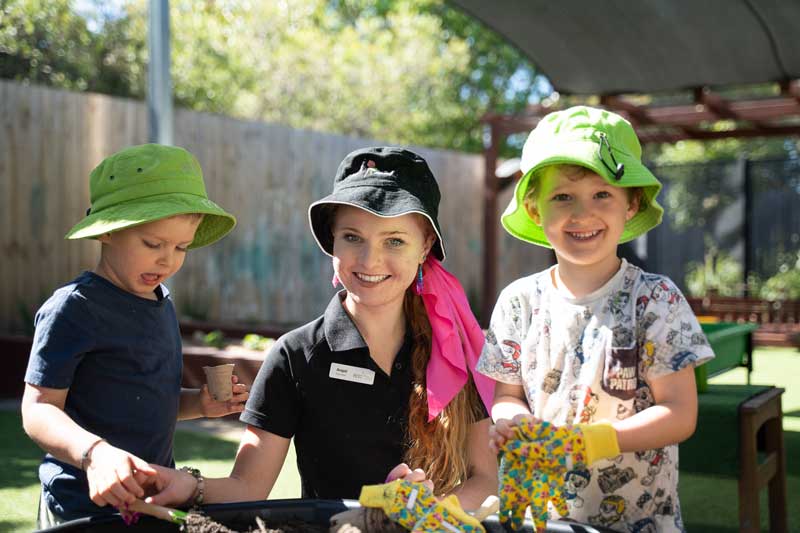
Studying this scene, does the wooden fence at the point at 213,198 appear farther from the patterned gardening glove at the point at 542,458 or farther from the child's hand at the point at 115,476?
the patterned gardening glove at the point at 542,458

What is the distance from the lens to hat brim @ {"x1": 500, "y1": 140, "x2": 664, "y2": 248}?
1834 mm

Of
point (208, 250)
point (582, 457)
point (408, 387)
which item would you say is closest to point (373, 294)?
point (408, 387)

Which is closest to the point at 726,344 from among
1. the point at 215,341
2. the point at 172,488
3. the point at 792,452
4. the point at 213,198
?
the point at 792,452

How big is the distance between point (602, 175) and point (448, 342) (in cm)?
53

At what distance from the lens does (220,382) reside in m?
2.18

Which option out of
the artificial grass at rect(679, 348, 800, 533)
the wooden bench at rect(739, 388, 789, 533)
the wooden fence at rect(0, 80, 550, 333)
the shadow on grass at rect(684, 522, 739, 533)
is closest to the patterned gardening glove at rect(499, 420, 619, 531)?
the wooden bench at rect(739, 388, 789, 533)

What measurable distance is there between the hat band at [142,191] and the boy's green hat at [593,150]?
0.78 metres

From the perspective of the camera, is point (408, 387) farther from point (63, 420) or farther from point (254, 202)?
point (254, 202)

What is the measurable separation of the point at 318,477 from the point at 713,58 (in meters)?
6.34

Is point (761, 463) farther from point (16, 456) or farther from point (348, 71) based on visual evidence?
point (348, 71)

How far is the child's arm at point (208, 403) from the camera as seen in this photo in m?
2.21

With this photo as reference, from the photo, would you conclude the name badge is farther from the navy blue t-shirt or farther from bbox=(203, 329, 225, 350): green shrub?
bbox=(203, 329, 225, 350): green shrub

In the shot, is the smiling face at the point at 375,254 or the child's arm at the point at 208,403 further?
the child's arm at the point at 208,403

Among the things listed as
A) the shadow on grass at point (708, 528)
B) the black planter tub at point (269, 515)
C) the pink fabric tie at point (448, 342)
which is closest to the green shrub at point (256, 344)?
the shadow on grass at point (708, 528)
